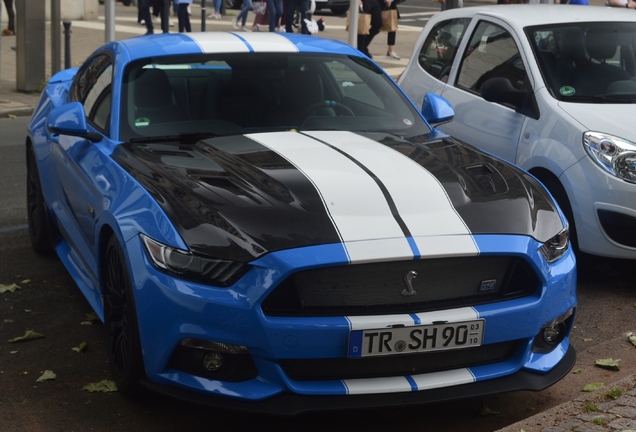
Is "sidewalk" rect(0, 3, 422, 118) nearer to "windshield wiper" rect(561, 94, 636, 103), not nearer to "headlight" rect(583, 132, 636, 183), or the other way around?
"windshield wiper" rect(561, 94, 636, 103)

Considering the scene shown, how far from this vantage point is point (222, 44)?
545 centimetres

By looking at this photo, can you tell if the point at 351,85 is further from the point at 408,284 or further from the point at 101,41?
the point at 101,41

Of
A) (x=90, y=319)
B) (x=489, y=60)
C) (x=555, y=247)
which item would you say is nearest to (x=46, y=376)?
(x=90, y=319)

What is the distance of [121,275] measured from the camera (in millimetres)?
4137

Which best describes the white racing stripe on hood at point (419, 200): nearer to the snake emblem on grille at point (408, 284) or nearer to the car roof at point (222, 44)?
the snake emblem on grille at point (408, 284)

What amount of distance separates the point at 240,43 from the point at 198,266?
84.7 inches

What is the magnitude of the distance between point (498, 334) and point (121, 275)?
1580 millimetres

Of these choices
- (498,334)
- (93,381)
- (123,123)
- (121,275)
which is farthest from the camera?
(123,123)

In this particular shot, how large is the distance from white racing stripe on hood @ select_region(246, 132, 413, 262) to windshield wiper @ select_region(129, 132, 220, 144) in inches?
14.7

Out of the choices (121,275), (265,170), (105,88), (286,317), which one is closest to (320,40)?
(105,88)

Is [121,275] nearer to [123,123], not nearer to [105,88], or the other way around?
[123,123]

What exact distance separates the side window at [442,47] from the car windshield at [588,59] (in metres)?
0.89

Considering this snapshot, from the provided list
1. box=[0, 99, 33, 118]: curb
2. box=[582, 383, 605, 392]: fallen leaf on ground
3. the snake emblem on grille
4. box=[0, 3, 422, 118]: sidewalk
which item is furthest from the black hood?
box=[0, 3, 422, 118]: sidewalk

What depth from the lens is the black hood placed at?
371cm
